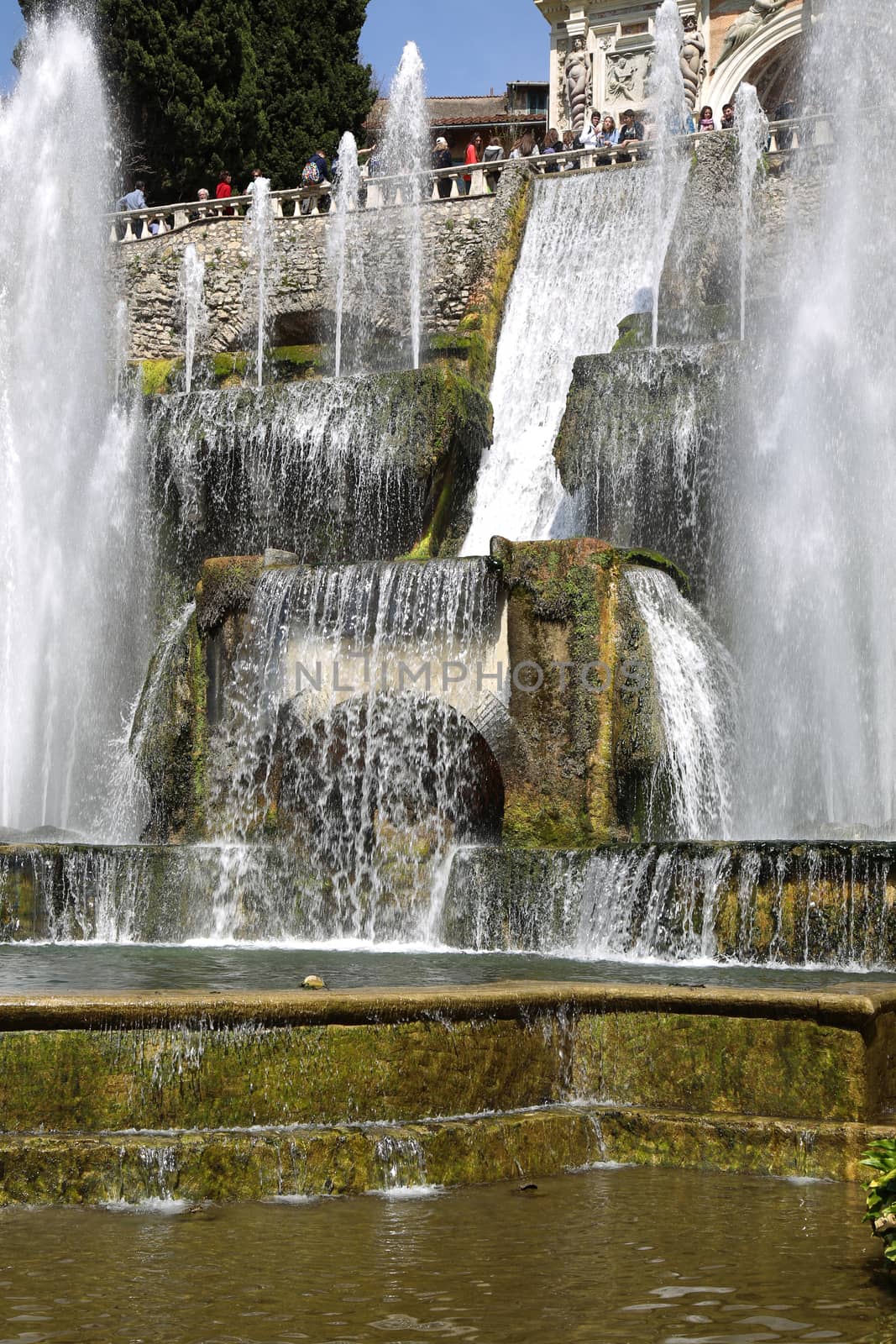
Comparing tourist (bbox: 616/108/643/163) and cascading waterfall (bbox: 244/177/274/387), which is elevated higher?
tourist (bbox: 616/108/643/163)

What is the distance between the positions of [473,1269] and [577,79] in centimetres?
3091

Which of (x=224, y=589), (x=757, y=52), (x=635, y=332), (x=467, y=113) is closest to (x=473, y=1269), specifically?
(x=224, y=589)

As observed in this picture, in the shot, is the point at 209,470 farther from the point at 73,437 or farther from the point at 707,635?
the point at 707,635

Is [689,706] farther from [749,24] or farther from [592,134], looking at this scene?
[749,24]

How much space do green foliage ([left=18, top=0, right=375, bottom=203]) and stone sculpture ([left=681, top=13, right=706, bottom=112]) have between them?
6.23 metres

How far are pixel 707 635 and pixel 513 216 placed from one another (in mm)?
10025

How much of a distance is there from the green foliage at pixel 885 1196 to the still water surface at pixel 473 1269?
0.38ft

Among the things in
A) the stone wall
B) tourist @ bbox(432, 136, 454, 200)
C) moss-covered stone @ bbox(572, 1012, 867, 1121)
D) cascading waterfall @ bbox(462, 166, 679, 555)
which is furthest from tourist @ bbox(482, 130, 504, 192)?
moss-covered stone @ bbox(572, 1012, 867, 1121)

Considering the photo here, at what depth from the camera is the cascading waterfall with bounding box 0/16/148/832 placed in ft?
52.2

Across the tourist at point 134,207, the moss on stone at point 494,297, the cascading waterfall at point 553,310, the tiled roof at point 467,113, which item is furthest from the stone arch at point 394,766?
the tiled roof at point 467,113

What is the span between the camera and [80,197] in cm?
1816

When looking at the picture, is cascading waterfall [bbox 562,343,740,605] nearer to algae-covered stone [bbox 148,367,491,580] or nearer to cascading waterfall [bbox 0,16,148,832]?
algae-covered stone [bbox 148,367,491,580]

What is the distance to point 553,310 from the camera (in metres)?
19.8

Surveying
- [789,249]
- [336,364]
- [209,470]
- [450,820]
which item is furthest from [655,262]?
[450,820]
